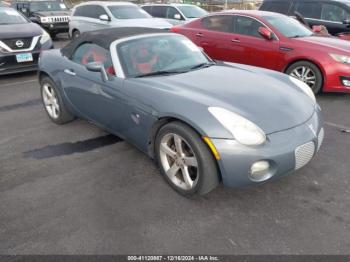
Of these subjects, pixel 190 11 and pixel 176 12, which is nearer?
pixel 176 12

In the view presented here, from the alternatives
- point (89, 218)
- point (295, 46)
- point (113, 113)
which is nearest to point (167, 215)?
point (89, 218)

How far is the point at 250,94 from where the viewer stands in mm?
3059

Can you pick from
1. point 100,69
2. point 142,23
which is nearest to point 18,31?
point 142,23

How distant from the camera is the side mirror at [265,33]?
615 cm

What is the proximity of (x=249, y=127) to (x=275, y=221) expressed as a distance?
0.79 m

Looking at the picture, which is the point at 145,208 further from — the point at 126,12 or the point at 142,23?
the point at 126,12

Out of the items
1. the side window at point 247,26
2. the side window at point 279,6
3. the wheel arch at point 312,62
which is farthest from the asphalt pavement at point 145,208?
the side window at point 279,6

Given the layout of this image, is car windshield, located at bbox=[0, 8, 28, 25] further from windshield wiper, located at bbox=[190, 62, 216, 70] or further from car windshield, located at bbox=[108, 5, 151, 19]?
windshield wiper, located at bbox=[190, 62, 216, 70]

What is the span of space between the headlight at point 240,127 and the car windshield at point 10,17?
274 inches

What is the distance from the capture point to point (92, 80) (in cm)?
378

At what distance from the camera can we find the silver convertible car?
103 inches

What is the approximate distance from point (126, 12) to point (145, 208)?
28.9ft

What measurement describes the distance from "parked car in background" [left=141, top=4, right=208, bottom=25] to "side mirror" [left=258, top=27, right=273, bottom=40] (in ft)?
17.3

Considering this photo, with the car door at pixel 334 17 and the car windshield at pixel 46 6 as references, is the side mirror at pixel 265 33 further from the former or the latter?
the car windshield at pixel 46 6
